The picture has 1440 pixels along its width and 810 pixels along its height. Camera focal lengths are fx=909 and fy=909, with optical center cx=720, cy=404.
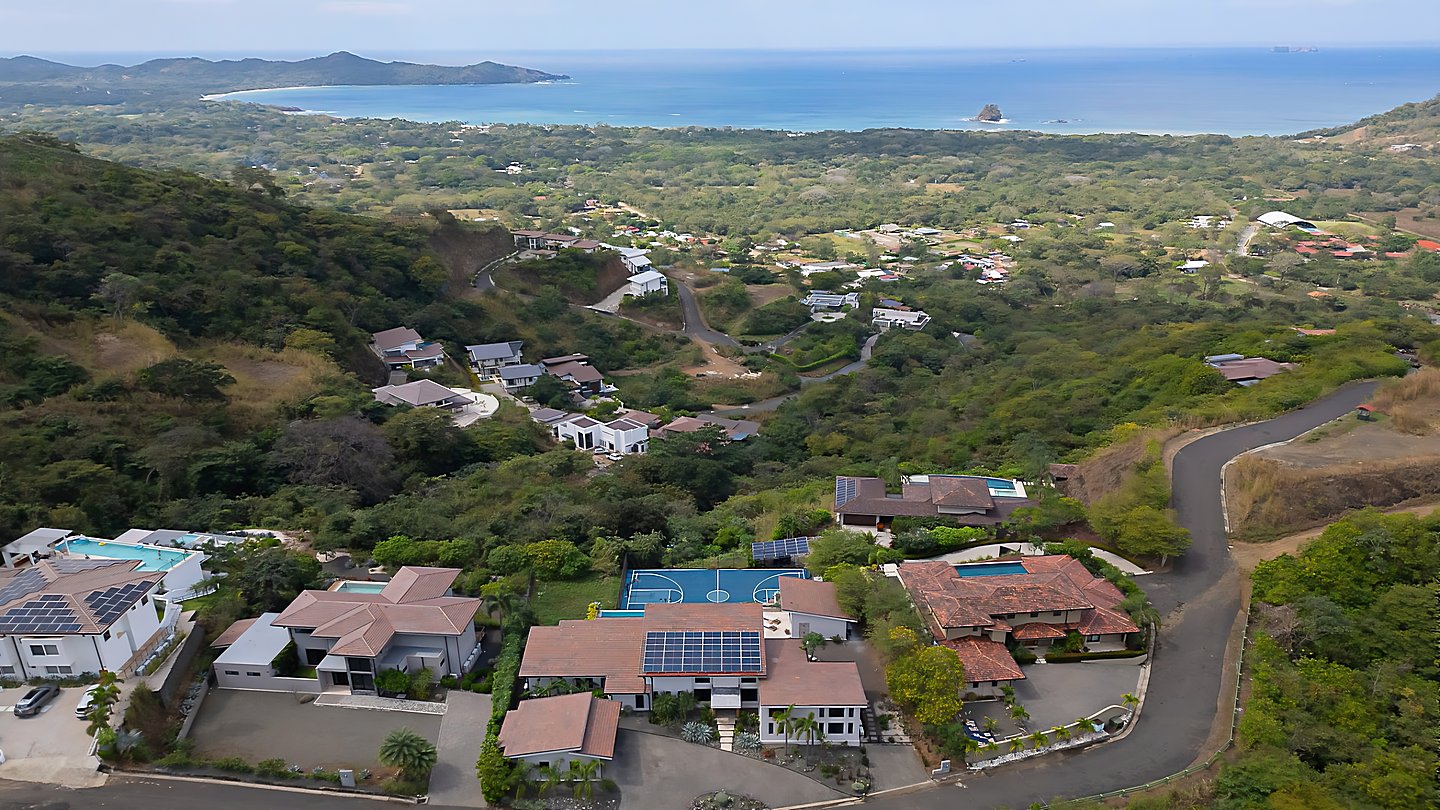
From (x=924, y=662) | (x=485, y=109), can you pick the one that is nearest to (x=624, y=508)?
(x=924, y=662)

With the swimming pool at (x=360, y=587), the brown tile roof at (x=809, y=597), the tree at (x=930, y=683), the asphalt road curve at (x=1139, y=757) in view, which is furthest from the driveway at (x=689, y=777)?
the swimming pool at (x=360, y=587)

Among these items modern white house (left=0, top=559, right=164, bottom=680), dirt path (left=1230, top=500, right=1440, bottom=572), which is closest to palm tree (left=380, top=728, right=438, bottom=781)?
modern white house (left=0, top=559, right=164, bottom=680)

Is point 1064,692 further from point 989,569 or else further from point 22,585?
point 22,585

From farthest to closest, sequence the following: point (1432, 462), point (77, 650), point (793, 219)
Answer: point (793, 219) < point (1432, 462) < point (77, 650)

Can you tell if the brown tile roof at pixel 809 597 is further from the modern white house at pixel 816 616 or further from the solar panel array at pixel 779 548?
the solar panel array at pixel 779 548

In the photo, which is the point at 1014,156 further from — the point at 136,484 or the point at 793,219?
the point at 136,484

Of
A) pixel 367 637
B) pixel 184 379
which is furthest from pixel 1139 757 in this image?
pixel 184 379

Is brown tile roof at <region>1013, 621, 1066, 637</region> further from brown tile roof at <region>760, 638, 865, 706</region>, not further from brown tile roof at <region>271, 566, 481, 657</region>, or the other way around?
brown tile roof at <region>271, 566, 481, 657</region>
